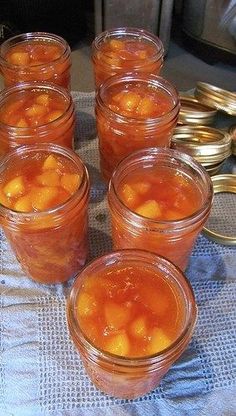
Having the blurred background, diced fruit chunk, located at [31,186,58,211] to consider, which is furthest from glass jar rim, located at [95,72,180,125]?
the blurred background

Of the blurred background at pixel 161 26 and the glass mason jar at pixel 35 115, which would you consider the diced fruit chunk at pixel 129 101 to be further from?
the blurred background at pixel 161 26

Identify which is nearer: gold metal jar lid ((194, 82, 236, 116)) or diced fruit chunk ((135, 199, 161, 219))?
diced fruit chunk ((135, 199, 161, 219))

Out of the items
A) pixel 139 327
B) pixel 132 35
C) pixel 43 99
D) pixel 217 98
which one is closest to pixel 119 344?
pixel 139 327

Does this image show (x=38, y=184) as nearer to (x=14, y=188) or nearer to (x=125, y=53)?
(x=14, y=188)

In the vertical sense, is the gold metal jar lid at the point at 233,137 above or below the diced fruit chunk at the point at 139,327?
below

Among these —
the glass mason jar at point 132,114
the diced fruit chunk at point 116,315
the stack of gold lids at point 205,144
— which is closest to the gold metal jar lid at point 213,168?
the stack of gold lids at point 205,144

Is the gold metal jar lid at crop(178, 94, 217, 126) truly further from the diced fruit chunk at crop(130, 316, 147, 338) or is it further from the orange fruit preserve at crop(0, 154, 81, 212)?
the diced fruit chunk at crop(130, 316, 147, 338)

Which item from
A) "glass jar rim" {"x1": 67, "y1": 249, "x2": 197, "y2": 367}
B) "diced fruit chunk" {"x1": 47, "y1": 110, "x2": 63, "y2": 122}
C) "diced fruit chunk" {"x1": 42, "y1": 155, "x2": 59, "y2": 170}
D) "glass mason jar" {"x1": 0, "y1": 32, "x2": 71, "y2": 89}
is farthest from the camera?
"glass mason jar" {"x1": 0, "y1": 32, "x2": 71, "y2": 89}
